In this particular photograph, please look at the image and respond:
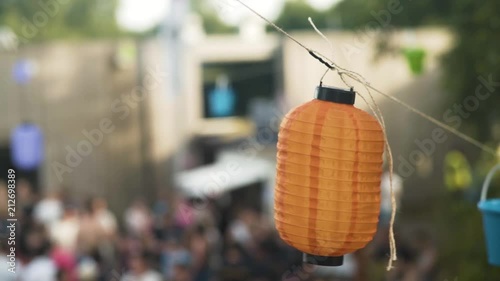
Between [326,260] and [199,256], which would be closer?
[326,260]

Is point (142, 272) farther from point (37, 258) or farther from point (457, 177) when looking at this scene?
point (457, 177)

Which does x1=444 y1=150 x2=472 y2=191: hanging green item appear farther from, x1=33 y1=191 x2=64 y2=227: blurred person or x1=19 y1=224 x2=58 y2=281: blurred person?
x1=19 y1=224 x2=58 y2=281: blurred person

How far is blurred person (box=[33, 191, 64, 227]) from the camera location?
941 cm

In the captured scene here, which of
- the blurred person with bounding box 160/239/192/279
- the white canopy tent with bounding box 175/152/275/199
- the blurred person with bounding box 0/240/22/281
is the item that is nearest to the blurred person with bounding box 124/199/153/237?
the white canopy tent with bounding box 175/152/275/199

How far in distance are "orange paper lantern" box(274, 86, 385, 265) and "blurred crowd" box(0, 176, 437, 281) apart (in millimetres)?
3803

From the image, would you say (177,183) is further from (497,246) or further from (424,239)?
(497,246)

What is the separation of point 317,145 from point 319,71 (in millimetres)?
11531

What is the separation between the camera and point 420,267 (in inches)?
288

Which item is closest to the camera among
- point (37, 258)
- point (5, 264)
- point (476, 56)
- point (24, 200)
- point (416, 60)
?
point (5, 264)

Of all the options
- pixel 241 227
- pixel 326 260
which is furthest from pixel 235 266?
pixel 326 260

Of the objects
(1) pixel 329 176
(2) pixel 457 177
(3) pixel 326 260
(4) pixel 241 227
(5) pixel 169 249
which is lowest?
(4) pixel 241 227

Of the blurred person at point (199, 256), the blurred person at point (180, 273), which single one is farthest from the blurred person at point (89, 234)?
the blurred person at point (180, 273)

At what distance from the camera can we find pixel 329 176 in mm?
2980

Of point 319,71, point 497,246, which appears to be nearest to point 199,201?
point 319,71
